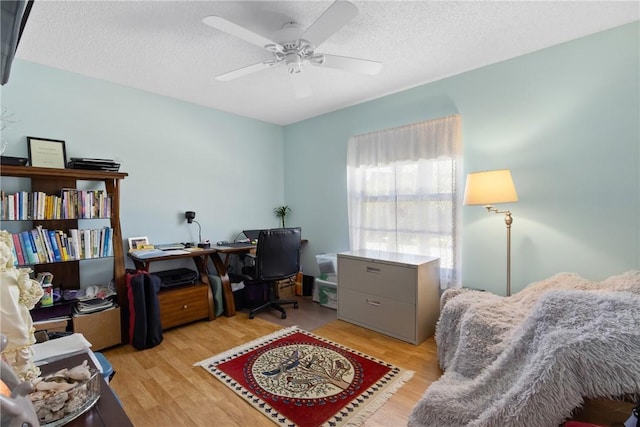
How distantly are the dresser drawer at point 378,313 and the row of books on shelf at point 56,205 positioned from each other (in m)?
2.26

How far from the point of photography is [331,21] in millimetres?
1537

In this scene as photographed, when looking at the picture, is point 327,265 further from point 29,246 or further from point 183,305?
point 29,246

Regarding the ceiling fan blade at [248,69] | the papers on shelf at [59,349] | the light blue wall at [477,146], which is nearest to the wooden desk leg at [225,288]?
the light blue wall at [477,146]

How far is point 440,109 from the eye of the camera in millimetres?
2779

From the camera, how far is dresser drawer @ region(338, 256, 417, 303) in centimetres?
247

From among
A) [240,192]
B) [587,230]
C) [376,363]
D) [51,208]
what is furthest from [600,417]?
[240,192]

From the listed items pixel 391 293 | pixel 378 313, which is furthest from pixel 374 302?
pixel 391 293

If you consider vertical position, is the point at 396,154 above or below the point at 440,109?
below

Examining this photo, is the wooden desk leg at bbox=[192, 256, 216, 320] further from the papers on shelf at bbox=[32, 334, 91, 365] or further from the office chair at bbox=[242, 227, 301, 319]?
the papers on shelf at bbox=[32, 334, 91, 365]

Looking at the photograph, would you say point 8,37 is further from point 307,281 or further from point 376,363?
point 307,281

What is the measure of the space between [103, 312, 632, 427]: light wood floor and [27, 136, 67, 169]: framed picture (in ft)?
5.32

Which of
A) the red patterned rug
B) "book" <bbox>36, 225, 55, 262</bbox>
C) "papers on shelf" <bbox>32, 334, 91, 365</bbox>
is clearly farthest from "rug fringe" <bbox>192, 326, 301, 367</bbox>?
"book" <bbox>36, 225, 55, 262</bbox>

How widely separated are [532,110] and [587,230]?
98 centimetres

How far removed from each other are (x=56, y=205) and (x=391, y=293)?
2799 mm
